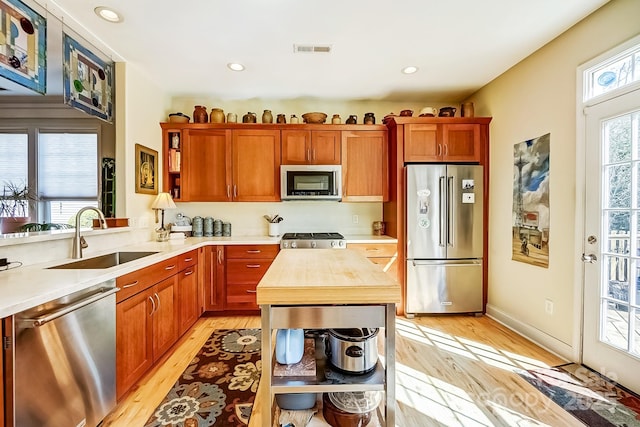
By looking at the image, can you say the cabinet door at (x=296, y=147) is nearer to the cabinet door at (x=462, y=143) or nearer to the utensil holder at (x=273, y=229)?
the utensil holder at (x=273, y=229)

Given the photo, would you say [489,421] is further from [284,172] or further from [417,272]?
[284,172]

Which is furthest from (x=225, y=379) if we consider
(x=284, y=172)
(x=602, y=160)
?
(x=602, y=160)

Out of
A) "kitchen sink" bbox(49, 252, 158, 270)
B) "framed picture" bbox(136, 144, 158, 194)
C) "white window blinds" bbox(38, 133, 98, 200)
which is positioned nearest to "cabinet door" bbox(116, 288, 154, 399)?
"kitchen sink" bbox(49, 252, 158, 270)

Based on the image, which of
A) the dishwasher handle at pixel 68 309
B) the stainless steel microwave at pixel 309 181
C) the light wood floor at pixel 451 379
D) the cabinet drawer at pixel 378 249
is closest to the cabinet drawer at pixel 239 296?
the light wood floor at pixel 451 379

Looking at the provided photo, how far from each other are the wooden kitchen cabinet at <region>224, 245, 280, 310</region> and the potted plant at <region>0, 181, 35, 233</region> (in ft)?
5.60

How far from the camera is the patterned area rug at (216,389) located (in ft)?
5.69

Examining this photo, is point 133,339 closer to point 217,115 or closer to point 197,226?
point 197,226

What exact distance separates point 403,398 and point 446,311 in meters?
1.71

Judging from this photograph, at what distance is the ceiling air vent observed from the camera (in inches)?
101

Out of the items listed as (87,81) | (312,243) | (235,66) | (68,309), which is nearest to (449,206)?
(312,243)

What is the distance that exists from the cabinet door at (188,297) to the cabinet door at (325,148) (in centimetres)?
192

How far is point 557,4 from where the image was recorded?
202 cm

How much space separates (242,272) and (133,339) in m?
1.50

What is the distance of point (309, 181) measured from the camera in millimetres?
3564
